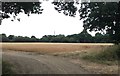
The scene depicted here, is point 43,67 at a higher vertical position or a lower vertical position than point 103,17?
lower

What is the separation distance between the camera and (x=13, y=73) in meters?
→ 21.5

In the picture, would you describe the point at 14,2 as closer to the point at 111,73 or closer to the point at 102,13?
the point at 111,73

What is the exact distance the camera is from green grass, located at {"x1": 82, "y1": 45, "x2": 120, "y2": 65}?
3128 cm

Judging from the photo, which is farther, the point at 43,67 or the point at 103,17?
the point at 103,17

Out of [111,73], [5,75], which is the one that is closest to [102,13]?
[111,73]

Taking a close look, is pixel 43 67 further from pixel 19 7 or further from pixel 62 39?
pixel 62 39

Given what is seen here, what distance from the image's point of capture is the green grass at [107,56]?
31.3 meters

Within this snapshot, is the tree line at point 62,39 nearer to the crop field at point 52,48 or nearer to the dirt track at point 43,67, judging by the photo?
the crop field at point 52,48

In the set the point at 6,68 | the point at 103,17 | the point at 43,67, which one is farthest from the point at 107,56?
the point at 6,68

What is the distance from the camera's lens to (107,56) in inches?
1305

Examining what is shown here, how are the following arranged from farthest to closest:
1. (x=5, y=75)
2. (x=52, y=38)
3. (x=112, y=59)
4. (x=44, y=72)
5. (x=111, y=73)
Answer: (x=52, y=38), (x=112, y=59), (x=111, y=73), (x=44, y=72), (x=5, y=75)

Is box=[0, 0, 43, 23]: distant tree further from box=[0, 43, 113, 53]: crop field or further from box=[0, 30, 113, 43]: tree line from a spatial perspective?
box=[0, 30, 113, 43]: tree line

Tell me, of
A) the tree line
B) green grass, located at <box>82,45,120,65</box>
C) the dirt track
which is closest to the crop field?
green grass, located at <box>82,45,120,65</box>

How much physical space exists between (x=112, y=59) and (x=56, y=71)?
35.2ft
